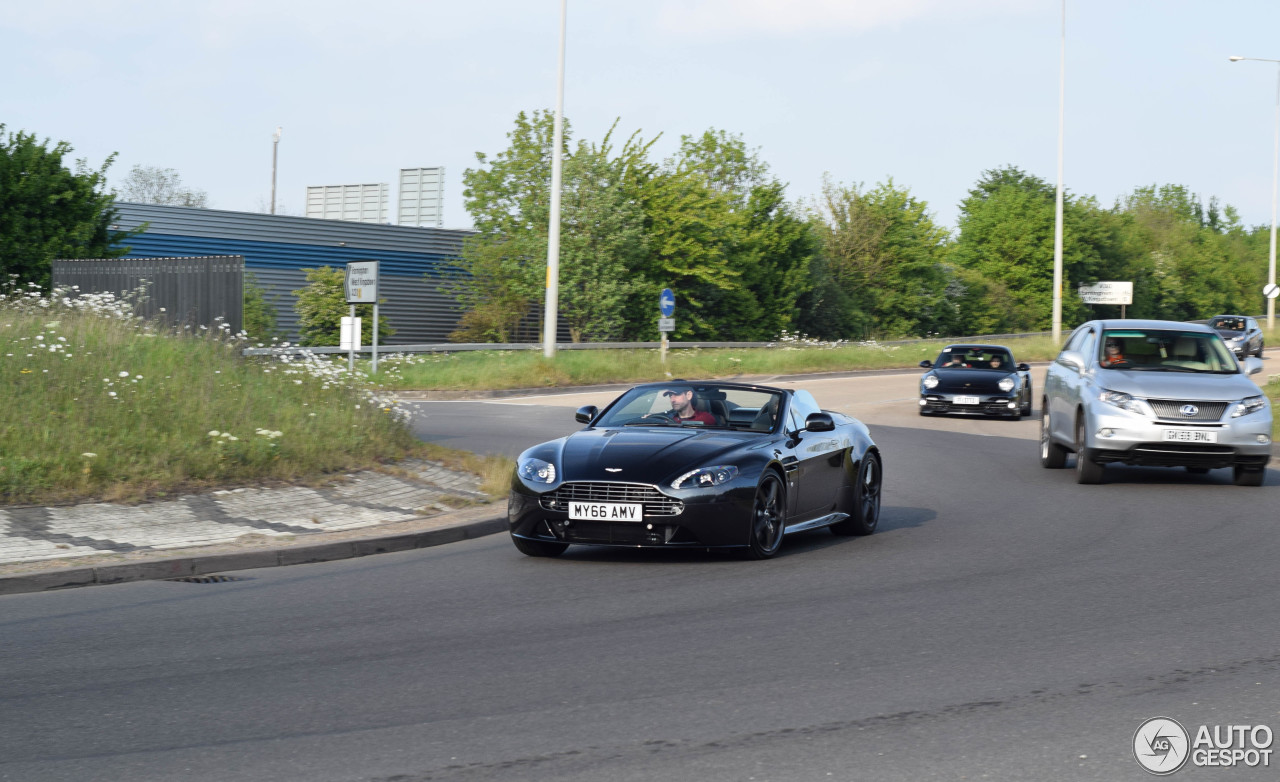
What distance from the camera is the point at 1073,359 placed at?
1673cm

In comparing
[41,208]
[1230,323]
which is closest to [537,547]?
[41,208]

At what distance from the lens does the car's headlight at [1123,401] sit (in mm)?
14805

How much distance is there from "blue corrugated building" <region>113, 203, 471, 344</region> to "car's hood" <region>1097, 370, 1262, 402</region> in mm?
31698

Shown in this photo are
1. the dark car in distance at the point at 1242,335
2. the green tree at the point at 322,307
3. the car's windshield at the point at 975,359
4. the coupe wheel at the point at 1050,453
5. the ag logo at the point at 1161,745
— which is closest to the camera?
the ag logo at the point at 1161,745

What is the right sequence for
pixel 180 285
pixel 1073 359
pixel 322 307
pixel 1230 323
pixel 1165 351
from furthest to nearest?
pixel 1230 323 → pixel 322 307 → pixel 180 285 → pixel 1073 359 → pixel 1165 351

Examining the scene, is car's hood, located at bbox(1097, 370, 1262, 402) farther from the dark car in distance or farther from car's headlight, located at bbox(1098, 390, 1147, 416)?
the dark car in distance

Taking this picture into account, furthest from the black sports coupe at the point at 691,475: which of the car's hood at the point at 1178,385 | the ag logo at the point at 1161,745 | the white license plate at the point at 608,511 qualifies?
the car's hood at the point at 1178,385

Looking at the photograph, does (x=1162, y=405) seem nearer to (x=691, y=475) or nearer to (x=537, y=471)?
(x=691, y=475)

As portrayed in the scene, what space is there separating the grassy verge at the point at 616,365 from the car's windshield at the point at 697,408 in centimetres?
1550

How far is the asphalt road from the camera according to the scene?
16.4 feet

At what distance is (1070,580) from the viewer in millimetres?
9164

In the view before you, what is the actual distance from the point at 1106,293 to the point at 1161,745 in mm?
83996

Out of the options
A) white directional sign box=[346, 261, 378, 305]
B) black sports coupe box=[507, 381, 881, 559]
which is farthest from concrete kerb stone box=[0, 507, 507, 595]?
white directional sign box=[346, 261, 378, 305]

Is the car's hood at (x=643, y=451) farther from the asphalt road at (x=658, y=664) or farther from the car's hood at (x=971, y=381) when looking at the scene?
the car's hood at (x=971, y=381)
